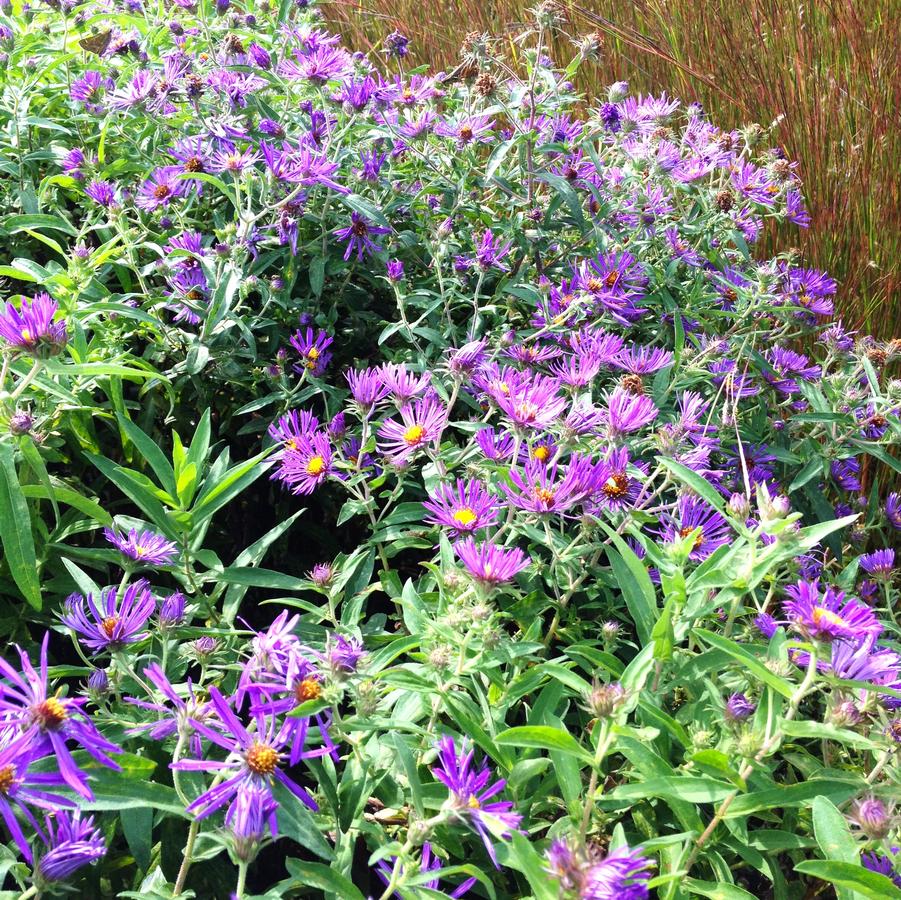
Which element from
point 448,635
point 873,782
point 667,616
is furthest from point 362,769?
point 873,782

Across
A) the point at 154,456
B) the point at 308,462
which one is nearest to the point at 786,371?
the point at 308,462

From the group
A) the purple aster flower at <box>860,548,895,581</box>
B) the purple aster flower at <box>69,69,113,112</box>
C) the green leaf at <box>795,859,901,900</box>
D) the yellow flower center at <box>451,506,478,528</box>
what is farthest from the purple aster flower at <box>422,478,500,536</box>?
the purple aster flower at <box>69,69,113,112</box>

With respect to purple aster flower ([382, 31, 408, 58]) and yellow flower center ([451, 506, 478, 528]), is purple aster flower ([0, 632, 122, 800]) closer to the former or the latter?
yellow flower center ([451, 506, 478, 528])

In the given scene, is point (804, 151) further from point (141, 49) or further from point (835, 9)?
point (141, 49)

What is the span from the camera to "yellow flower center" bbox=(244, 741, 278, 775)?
874 millimetres

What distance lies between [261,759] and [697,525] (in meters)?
0.80

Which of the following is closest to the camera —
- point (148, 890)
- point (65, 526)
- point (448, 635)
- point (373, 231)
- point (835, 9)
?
point (148, 890)

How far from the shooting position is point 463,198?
79.3 inches

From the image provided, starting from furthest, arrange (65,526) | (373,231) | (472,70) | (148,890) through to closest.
A: 1. (472,70)
2. (373,231)
3. (65,526)
4. (148,890)

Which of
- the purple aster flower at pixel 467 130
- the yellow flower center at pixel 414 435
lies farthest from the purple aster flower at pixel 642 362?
the purple aster flower at pixel 467 130

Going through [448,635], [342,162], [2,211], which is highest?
[342,162]

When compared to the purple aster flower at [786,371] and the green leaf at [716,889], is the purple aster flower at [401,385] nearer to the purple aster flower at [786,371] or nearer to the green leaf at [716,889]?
the green leaf at [716,889]

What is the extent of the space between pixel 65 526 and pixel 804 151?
291 centimetres

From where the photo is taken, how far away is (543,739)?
977 mm
